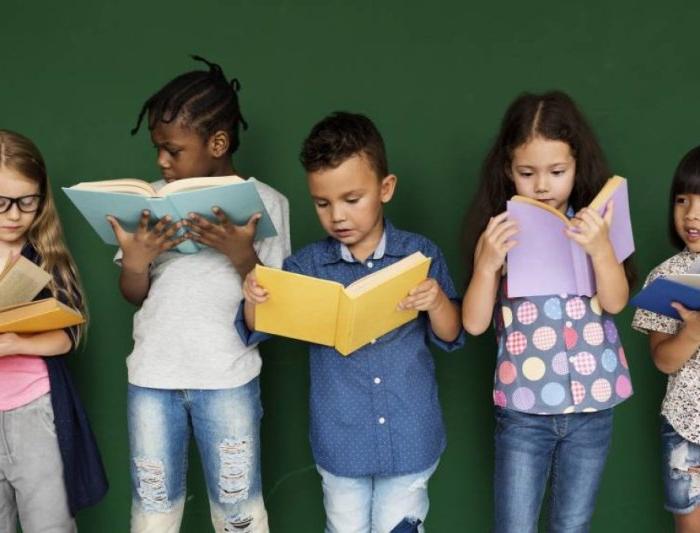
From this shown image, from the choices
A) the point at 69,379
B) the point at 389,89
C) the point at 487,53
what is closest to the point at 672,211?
the point at 487,53

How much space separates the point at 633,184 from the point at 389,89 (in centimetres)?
72

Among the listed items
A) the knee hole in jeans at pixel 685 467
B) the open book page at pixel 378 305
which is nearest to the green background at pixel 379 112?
the knee hole in jeans at pixel 685 467

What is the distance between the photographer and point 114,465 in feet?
7.95

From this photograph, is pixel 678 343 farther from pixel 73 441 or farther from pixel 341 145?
pixel 73 441

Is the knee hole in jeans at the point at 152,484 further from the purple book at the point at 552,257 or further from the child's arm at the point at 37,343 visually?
the purple book at the point at 552,257

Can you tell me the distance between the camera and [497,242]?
1680 mm

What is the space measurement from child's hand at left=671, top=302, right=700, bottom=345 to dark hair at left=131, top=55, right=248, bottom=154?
42.7 inches

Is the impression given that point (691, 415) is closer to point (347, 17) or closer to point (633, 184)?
point (633, 184)

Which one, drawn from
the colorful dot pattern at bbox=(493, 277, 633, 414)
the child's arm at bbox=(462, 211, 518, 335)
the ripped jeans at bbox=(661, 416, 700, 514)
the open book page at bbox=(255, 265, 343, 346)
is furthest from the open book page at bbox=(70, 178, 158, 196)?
the ripped jeans at bbox=(661, 416, 700, 514)

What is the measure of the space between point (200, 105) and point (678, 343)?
1.21 metres

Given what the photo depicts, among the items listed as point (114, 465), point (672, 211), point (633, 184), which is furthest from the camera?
point (114, 465)

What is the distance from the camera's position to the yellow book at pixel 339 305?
5.20 feet

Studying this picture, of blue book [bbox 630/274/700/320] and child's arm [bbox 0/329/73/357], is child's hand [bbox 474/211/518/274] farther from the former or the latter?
child's arm [bbox 0/329/73/357]

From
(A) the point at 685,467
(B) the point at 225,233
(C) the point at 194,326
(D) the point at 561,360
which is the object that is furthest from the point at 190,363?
(A) the point at 685,467
